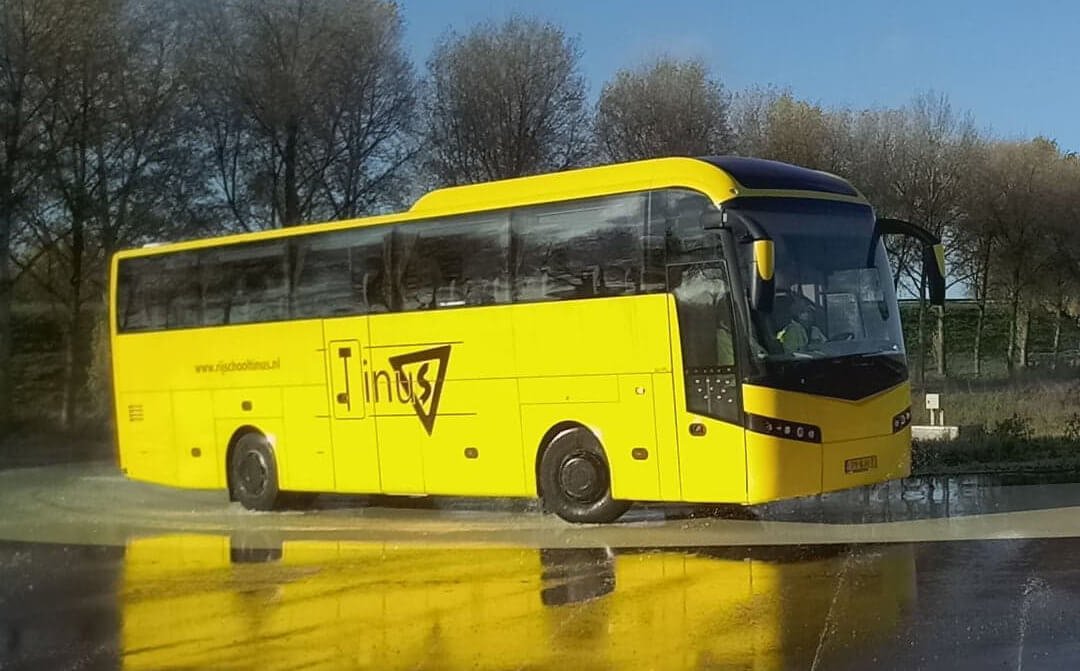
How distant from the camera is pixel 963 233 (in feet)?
132

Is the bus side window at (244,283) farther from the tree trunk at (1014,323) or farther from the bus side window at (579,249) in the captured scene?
the tree trunk at (1014,323)

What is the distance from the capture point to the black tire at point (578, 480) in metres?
13.4

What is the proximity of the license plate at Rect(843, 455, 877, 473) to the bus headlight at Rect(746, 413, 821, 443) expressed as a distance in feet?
1.93

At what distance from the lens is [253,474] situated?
16.8 m

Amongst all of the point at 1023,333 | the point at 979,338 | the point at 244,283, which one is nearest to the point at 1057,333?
the point at 1023,333

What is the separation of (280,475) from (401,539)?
3269mm

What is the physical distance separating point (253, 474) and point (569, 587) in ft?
25.1

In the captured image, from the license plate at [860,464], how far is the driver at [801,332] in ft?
4.10

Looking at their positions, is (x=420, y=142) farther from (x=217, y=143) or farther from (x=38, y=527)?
(x=38, y=527)

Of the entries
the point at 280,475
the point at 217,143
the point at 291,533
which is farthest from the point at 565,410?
the point at 217,143

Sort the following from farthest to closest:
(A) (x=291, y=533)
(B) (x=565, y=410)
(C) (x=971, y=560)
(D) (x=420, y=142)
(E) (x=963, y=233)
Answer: (E) (x=963, y=233) → (D) (x=420, y=142) → (A) (x=291, y=533) → (B) (x=565, y=410) → (C) (x=971, y=560)

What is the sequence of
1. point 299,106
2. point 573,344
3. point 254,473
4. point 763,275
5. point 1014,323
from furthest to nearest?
point 1014,323 → point 299,106 → point 254,473 → point 573,344 → point 763,275

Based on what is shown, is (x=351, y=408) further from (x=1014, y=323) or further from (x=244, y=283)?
(x=1014, y=323)

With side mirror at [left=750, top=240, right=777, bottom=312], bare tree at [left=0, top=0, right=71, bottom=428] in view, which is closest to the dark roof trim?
side mirror at [left=750, top=240, right=777, bottom=312]
